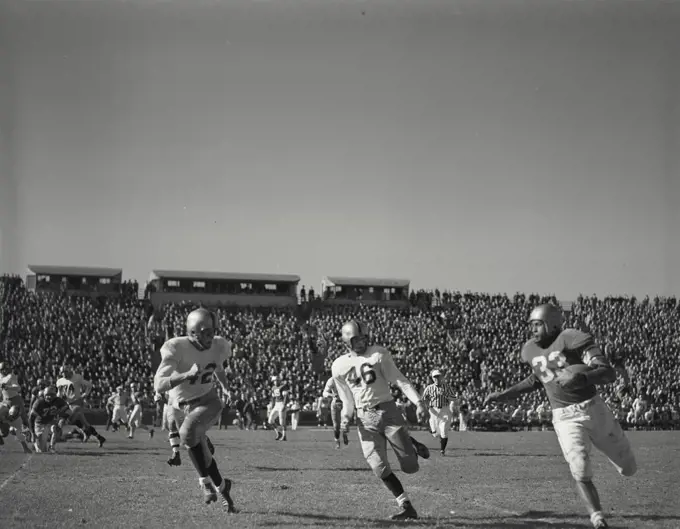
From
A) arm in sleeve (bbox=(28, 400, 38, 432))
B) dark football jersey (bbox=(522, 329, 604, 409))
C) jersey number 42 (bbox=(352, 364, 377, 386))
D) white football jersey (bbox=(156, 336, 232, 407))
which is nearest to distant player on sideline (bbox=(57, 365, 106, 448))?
arm in sleeve (bbox=(28, 400, 38, 432))

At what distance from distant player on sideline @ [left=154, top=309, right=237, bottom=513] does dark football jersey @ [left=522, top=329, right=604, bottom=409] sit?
3.55 meters

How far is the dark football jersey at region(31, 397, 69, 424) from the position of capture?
19984 mm

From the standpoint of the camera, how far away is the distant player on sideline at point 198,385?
396 inches

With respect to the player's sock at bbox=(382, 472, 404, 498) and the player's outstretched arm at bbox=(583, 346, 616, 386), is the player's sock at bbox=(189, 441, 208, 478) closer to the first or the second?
the player's sock at bbox=(382, 472, 404, 498)

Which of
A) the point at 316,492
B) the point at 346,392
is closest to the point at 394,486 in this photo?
the point at 346,392

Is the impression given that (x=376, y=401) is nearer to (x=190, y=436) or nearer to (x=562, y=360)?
(x=190, y=436)

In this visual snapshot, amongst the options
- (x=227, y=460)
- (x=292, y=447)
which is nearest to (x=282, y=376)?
(x=292, y=447)

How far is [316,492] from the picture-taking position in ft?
39.3

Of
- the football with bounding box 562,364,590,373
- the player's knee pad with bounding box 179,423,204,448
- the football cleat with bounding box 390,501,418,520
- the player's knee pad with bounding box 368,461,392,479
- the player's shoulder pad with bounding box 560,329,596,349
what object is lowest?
the football cleat with bounding box 390,501,418,520

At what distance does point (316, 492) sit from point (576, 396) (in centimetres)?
440

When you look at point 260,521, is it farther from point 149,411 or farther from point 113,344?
point 113,344

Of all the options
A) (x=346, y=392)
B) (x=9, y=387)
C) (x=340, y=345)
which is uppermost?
(x=340, y=345)

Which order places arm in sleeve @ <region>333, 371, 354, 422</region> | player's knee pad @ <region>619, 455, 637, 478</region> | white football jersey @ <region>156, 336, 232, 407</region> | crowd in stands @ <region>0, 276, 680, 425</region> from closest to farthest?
player's knee pad @ <region>619, 455, 637, 478</region>, white football jersey @ <region>156, 336, 232, 407</region>, arm in sleeve @ <region>333, 371, 354, 422</region>, crowd in stands @ <region>0, 276, 680, 425</region>

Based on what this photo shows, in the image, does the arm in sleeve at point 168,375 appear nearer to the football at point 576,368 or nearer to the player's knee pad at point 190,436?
the player's knee pad at point 190,436
